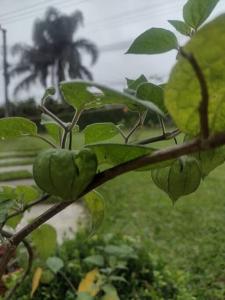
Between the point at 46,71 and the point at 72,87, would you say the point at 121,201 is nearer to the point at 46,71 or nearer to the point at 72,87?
the point at 72,87

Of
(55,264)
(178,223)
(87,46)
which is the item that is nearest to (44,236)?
(55,264)

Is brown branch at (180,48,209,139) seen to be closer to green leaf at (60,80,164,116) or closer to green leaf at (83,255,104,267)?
green leaf at (60,80,164,116)

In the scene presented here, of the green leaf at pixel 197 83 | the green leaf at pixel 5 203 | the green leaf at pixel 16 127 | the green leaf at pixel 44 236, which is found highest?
the green leaf at pixel 197 83

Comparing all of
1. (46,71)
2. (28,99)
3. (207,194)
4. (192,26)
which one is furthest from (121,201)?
(46,71)

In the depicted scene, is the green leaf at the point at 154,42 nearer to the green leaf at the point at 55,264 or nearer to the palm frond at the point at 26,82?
the green leaf at the point at 55,264

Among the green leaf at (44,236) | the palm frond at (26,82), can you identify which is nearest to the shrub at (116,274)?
the green leaf at (44,236)

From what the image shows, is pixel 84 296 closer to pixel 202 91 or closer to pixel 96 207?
pixel 96 207
